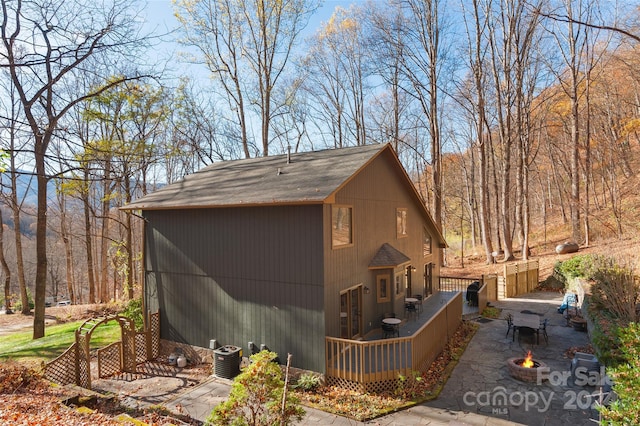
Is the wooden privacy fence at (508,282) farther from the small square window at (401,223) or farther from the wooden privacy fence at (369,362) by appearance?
the wooden privacy fence at (369,362)

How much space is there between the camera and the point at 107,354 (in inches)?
394

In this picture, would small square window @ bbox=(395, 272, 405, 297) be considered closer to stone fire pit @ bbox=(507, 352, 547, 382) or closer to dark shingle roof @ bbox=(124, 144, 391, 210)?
stone fire pit @ bbox=(507, 352, 547, 382)

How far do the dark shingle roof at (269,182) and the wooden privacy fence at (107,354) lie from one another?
12.0ft

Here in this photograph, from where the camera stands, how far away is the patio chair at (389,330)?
1081 centimetres

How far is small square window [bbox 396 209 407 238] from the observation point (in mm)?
13792

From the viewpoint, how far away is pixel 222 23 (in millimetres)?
20078

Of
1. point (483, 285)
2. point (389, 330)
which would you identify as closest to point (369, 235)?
point (389, 330)

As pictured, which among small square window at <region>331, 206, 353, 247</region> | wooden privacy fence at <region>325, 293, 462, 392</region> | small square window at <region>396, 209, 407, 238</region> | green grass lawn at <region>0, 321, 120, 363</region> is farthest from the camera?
small square window at <region>396, 209, 407, 238</region>

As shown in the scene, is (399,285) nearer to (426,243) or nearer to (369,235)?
(369,235)

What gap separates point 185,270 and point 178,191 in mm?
2870

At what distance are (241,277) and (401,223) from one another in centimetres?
713

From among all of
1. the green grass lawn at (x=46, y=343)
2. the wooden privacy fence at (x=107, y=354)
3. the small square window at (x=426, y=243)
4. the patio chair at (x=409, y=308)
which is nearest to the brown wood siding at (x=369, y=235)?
the patio chair at (x=409, y=308)

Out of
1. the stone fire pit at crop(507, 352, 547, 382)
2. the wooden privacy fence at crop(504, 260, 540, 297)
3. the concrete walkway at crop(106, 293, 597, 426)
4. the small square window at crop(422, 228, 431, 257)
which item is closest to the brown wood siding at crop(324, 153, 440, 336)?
the small square window at crop(422, 228, 431, 257)

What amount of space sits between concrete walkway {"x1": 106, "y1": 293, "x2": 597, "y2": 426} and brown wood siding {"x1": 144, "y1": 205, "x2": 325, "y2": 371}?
5.32ft
